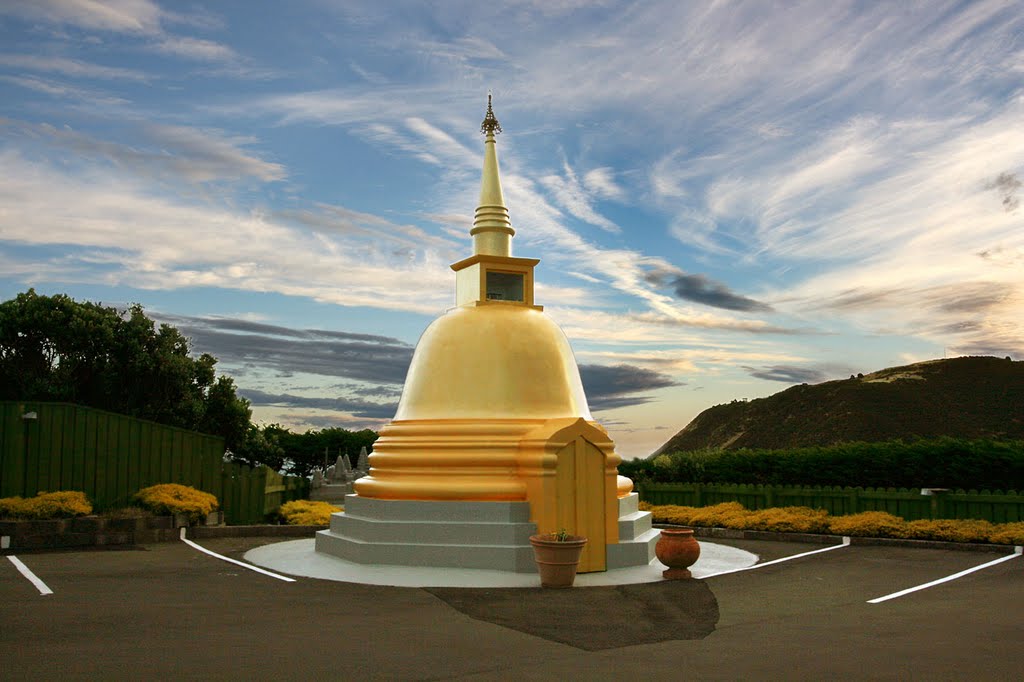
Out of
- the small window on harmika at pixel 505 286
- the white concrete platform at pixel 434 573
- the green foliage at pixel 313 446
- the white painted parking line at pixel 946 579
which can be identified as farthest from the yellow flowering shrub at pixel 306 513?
the green foliage at pixel 313 446

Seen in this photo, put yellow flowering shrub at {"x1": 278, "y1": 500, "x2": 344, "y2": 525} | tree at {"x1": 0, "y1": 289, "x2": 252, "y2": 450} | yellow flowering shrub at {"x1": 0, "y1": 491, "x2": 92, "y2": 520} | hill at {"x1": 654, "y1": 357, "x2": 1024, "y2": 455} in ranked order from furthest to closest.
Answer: hill at {"x1": 654, "y1": 357, "x2": 1024, "y2": 455}
tree at {"x1": 0, "y1": 289, "x2": 252, "y2": 450}
yellow flowering shrub at {"x1": 278, "y1": 500, "x2": 344, "y2": 525}
yellow flowering shrub at {"x1": 0, "y1": 491, "x2": 92, "y2": 520}

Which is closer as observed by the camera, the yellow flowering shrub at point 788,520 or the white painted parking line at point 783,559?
the white painted parking line at point 783,559

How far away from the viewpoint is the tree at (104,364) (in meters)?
34.7

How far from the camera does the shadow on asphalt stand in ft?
32.1

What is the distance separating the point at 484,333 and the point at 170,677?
10845 millimetres

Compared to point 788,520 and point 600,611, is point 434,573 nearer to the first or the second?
point 600,611

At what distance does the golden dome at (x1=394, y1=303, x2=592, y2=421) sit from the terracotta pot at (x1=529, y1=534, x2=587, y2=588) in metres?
3.75

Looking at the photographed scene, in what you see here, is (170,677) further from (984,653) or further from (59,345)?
(59,345)

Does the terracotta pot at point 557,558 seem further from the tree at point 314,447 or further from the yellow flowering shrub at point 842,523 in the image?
the tree at point 314,447

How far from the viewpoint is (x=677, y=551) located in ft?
46.5

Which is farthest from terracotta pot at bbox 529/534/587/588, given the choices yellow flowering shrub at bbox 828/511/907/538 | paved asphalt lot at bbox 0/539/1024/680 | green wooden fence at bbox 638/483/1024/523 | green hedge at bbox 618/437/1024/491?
green hedge at bbox 618/437/1024/491

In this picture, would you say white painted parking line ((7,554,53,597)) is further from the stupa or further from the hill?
the hill

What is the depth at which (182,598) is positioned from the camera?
11898 millimetres

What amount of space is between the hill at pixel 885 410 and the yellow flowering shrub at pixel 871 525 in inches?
2003
